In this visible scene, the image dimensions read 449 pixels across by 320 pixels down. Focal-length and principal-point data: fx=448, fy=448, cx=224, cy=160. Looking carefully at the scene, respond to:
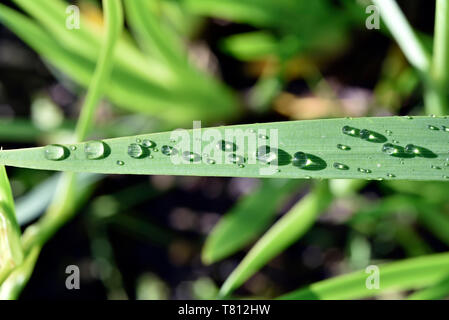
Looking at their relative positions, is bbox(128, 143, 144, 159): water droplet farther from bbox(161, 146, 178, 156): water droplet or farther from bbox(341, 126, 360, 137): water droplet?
bbox(341, 126, 360, 137): water droplet

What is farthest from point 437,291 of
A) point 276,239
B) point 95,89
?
point 95,89

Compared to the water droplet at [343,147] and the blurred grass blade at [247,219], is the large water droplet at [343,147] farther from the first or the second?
the blurred grass blade at [247,219]

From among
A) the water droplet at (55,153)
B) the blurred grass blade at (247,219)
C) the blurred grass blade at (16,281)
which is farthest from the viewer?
the blurred grass blade at (247,219)

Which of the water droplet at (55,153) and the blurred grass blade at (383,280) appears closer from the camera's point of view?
the water droplet at (55,153)

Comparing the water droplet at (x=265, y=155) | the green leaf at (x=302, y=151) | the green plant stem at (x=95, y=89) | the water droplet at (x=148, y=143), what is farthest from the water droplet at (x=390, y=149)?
the green plant stem at (x=95, y=89)

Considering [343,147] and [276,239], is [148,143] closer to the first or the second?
[343,147]
